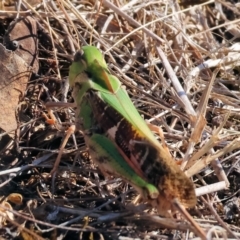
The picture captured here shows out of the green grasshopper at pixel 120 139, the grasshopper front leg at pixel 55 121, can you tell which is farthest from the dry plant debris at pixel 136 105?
the green grasshopper at pixel 120 139

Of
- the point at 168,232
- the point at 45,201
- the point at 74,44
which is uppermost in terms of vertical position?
the point at 74,44

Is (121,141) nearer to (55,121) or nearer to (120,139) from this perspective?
(120,139)

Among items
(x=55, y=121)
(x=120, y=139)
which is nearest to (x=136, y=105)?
(x=55, y=121)

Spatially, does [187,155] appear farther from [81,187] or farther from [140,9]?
[140,9]

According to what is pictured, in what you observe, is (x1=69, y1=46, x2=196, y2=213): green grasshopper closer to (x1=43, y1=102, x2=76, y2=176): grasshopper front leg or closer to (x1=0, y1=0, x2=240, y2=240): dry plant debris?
(x1=43, y1=102, x2=76, y2=176): grasshopper front leg

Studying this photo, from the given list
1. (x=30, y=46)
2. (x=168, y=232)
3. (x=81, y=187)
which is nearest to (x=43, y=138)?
(x=81, y=187)

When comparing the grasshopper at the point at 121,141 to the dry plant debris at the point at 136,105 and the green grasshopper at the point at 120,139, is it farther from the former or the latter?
the dry plant debris at the point at 136,105
